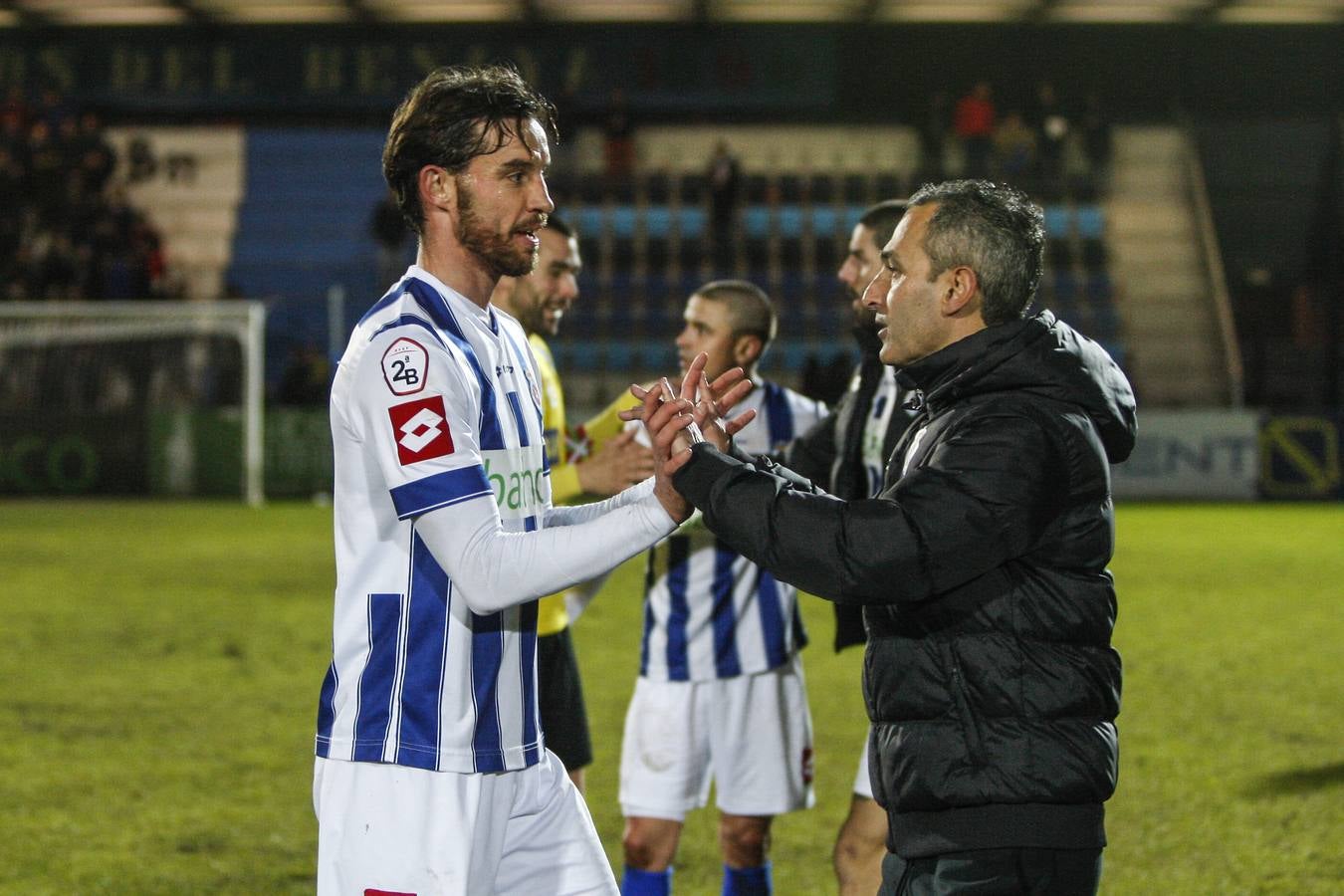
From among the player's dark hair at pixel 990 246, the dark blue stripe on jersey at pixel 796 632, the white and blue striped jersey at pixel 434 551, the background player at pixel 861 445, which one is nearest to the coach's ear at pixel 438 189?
the white and blue striped jersey at pixel 434 551

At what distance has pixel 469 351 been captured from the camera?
Answer: 8.89 feet

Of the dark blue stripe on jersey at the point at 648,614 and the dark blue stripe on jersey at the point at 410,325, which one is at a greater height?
the dark blue stripe on jersey at the point at 410,325

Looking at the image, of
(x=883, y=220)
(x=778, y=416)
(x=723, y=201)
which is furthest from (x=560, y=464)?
(x=723, y=201)

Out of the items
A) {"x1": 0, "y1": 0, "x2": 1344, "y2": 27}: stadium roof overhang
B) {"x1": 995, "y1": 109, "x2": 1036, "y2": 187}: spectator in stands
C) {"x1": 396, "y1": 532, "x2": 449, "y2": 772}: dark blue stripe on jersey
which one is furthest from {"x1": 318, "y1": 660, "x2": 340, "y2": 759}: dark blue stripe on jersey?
{"x1": 0, "y1": 0, "x2": 1344, "y2": 27}: stadium roof overhang

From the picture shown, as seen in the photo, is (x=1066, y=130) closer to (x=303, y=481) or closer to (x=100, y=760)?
(x=303, y=481)

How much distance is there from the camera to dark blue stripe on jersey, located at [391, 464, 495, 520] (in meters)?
2.50

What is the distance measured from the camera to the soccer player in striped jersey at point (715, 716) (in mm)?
4547

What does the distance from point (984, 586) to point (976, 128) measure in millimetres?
25853

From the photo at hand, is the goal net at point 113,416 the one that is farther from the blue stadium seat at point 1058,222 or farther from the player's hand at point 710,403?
the player's hand at point 710,403

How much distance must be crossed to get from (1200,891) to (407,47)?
Result: 28103 mm

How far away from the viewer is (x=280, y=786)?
20.6 feet

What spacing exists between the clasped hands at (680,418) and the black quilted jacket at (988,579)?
3cm

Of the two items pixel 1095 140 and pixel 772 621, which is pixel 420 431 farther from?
pixel 1095 140

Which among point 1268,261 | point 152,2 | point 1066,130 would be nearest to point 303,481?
point 152,2
